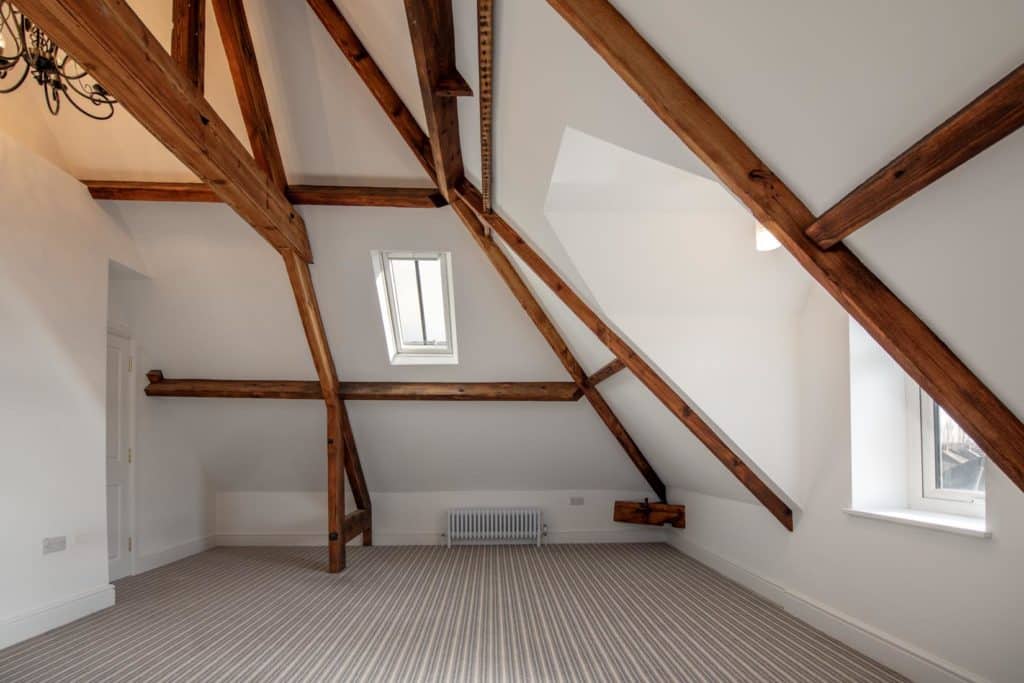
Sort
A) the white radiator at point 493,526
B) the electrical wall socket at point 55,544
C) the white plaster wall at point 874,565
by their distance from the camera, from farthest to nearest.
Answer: the white radiator at point 493,526, the electrical wall socket at point 55,544, the white plaster wall at point 874,565

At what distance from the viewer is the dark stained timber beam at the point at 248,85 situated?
3.44 meters

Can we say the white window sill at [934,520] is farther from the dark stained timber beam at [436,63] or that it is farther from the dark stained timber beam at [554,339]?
the dark stained timber beam at [436,63]

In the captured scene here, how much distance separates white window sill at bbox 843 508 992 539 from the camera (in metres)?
2.48

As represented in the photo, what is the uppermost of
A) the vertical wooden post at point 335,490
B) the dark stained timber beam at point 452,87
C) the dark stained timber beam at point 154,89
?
the dark stained timber beam at point 452,87

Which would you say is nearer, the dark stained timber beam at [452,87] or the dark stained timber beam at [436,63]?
the dark stained timber beam at [436,63]

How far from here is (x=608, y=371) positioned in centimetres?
461

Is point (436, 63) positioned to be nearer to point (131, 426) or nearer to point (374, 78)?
point (374, 78)

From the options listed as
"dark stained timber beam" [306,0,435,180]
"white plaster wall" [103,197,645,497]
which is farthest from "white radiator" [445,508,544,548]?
"dark stained timber beam" [306,0,435,180]

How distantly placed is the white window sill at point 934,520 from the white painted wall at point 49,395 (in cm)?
469

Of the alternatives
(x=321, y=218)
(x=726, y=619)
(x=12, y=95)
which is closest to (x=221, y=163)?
(x=321, y=218)

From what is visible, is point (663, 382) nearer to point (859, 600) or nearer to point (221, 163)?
point (859, 600)

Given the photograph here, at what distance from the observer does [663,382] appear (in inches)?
152

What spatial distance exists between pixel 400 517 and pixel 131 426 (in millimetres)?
2659

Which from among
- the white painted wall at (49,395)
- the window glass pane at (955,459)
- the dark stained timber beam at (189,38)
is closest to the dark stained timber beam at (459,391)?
the white painted wall at (49,395)
